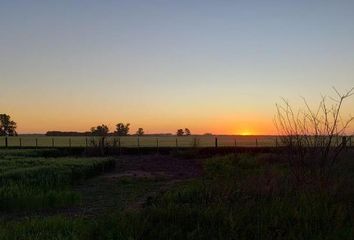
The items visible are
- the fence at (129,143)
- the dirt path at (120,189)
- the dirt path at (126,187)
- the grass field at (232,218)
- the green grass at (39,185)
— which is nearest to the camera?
the grass field at (232,218)

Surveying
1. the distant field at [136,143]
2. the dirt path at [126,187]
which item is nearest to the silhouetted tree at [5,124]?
the distant field at [136,143]

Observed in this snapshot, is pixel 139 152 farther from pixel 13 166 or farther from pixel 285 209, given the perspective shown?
pixel 285 209

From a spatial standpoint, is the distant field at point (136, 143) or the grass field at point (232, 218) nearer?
the grass field at point (232, 218)

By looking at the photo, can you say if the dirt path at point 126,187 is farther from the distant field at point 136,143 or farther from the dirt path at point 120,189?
the distant field at point 136,143

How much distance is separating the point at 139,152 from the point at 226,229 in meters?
39.8

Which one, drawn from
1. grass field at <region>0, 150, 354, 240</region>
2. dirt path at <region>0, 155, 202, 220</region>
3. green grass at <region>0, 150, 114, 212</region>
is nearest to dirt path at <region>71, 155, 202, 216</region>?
dirt path at <region>0, 155, 202, 220</region>

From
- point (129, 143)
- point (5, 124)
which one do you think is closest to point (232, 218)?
point (129, 143)

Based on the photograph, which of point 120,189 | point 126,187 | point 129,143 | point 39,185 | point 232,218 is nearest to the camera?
point 232,218

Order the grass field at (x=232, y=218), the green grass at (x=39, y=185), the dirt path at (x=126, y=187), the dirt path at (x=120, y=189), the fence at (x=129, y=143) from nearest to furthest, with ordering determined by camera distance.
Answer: the grass field at (x=232, y=218), the dirt path at (x=120, y=189), the green grass at (x=39, y=185), the dirt path at (x=126, y=187), the fence at (x=129, y=143)

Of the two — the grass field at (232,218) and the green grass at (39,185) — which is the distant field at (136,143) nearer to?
the green grass at (39,185)

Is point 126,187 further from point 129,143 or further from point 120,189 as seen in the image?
point 129,143

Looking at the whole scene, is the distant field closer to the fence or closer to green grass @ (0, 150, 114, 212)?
the fence

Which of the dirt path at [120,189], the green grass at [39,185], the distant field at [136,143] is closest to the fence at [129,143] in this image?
the distant field at [136,143]

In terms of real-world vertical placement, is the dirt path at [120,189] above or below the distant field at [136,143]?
below
